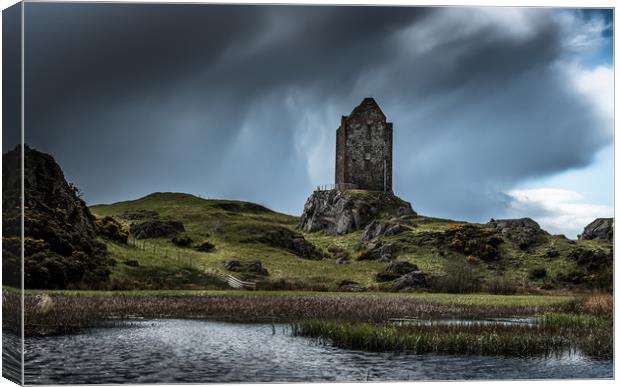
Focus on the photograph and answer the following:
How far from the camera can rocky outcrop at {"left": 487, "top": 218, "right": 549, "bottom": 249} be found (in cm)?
6025

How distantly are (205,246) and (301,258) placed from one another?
7.35 meters

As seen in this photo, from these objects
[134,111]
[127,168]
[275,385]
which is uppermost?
[134,111]

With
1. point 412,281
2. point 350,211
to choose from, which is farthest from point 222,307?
point 350,211

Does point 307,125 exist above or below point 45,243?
above

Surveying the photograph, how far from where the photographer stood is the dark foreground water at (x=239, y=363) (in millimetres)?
19203

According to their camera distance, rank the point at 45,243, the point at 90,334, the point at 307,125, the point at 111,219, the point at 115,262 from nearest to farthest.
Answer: the point at 90,334
the point at 307,125
the point at 45,243
the point at 115,262
the point at 111,219

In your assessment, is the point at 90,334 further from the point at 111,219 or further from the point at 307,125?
the point at 111,219

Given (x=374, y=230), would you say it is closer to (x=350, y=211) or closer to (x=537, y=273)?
(x=350, y=211)

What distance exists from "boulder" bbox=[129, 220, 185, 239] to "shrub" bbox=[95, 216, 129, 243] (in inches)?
169

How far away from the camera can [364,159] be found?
69.9m

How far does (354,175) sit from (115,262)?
1032 inches

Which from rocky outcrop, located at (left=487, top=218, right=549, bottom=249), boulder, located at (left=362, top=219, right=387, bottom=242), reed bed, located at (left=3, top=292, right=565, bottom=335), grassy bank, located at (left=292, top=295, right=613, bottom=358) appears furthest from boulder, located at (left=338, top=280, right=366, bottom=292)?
grassy bank, located at (left=292, top=295, right=613, bottom=358)

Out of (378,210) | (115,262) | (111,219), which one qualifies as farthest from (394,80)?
(378,210)

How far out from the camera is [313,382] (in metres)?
19.6
